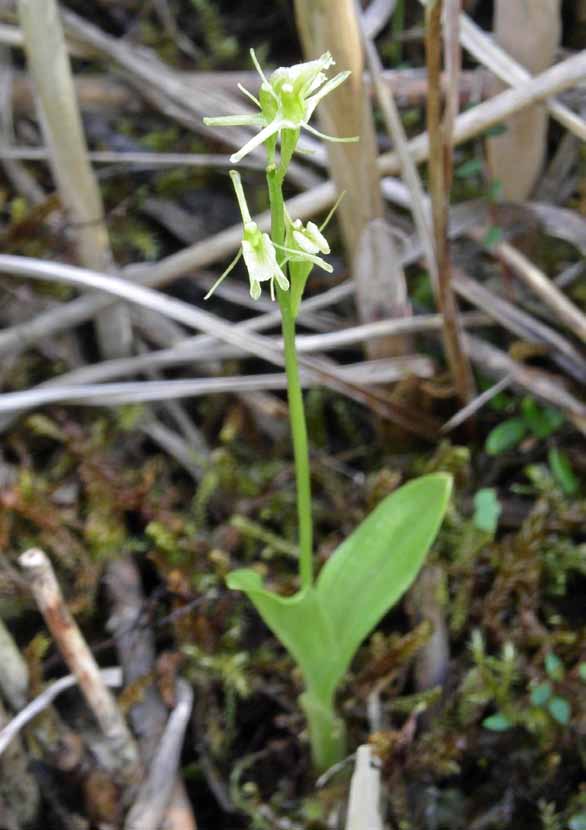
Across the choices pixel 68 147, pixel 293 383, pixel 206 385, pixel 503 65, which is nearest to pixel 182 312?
pixel 206 385

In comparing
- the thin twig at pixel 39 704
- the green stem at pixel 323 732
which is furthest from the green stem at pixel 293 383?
the thin twig at pixel 39 704

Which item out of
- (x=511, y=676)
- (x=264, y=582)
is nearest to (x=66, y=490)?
(x=264, y=582)

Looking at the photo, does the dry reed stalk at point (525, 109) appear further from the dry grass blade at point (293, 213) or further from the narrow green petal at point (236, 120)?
the narrow green petal at point (236, 120)

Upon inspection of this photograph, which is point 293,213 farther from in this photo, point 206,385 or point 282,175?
point 282,175

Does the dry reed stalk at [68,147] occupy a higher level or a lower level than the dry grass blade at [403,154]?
higher

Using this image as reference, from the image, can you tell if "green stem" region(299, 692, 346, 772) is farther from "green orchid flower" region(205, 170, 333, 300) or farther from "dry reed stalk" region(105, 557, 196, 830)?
"green orchid flower" region(205, 170, 333, 300)

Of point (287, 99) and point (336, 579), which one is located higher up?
point (287, 99)

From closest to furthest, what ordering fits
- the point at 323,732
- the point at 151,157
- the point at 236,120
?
the point at 236,120 → the point at 323,732 → the point at 151,157
